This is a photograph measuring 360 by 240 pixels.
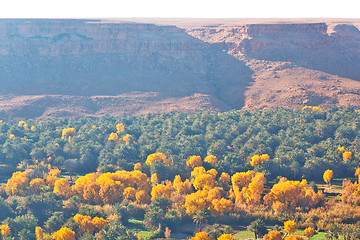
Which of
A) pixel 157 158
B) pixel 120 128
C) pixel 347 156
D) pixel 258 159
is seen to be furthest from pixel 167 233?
pixel 120 128

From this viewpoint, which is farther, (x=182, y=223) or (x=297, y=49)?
(x=297, y=49)

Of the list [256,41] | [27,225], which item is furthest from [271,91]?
[27,225]

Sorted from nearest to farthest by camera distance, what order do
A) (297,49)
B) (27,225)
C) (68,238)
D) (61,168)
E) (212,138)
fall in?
(68,238) → (27,225) → (61,168) → (212,138) → (297,49)

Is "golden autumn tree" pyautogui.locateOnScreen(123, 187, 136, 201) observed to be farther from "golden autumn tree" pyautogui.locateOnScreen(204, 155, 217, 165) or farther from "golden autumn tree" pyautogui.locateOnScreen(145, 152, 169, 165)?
"golden autumn tree" pyautogui.locateOnScreen(204, 155, 217, 165)

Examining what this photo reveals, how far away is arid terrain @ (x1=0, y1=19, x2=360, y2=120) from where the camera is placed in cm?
13325

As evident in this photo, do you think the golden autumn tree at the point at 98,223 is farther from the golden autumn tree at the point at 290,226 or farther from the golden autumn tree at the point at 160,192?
the golden autumn tree at the point at 290,226

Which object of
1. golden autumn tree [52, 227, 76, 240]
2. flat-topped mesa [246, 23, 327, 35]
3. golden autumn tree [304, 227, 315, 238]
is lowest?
golden autumn tree [304, 227, 315, 238]

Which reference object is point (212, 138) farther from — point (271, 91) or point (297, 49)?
point (297, 49)

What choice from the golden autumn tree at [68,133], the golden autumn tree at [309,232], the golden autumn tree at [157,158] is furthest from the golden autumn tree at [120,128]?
the golden autumn tree at [309,232]

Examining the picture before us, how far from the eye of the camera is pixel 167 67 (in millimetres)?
156750

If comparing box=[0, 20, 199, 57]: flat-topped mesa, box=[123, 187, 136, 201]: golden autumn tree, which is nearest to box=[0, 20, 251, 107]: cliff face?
box=[0, 20, 199, 57]: flat-topped mesa

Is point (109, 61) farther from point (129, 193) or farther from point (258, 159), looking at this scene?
point (129, 193)

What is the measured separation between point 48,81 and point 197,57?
50.5m

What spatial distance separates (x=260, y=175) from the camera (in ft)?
242
